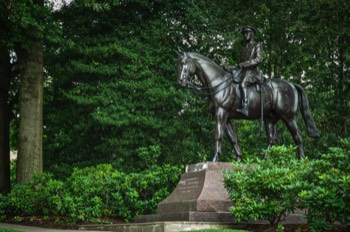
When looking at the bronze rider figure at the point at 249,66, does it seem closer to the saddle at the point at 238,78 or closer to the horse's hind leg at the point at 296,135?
the saddle at the point at 238,78

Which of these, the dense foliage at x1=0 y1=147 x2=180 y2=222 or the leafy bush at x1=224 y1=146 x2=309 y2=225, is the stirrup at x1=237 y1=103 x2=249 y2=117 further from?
the dense foliage at x1=0 y1=147 x2=180 y2=222

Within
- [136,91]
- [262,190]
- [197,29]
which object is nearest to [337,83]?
[197,29]

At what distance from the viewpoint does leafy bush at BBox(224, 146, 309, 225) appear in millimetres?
12148

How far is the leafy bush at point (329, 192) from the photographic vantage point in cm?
1077

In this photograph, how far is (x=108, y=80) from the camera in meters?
25.1

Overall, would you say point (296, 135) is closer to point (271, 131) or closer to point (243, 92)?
point (271, 131)

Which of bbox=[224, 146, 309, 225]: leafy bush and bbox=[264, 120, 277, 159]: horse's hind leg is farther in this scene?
bbox=[264, 120, 277, 159]: horse's hind leg

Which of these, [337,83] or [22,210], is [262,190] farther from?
[337,83]

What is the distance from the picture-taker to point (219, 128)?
15.9 meters

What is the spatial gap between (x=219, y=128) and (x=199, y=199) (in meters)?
2.24

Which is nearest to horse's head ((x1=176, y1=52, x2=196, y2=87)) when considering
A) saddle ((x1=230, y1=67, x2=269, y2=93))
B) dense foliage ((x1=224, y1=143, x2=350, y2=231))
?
saddle ((x1=230, y1=67, x2=269, y2=93))

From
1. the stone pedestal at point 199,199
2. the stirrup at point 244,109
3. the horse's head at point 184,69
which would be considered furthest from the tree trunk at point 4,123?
the stirrup at point 244,109

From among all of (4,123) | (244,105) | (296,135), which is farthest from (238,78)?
(4,123)

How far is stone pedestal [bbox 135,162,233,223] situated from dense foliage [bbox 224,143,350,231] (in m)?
1.29
